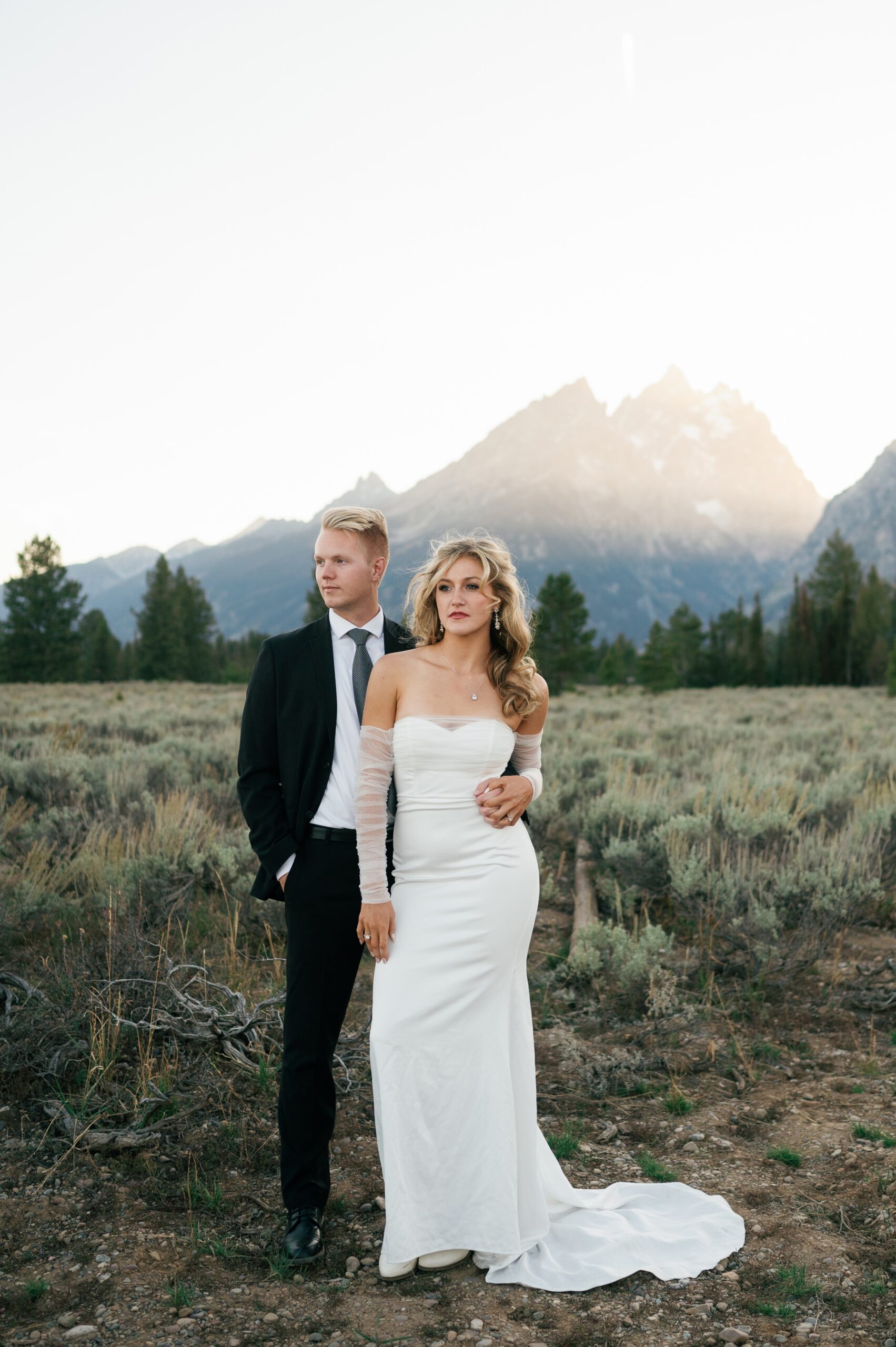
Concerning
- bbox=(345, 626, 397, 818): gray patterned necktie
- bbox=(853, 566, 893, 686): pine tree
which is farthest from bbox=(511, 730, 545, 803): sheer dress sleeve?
bbox=(853, 566, 893, 686): pine tree

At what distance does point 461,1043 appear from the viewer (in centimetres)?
297

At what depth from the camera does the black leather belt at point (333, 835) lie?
3.07 metres

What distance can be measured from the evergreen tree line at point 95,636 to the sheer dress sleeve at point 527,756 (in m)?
43.4

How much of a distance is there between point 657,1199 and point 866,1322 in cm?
83

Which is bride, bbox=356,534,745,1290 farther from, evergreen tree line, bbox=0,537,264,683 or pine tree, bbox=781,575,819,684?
pine tree, bbox=781,575,819,684

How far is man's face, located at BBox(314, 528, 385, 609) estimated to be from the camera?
9.99 ft

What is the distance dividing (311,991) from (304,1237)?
2.73 feet

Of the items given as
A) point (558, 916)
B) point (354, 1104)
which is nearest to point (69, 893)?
point (354, 1104)

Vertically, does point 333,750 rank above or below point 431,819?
above

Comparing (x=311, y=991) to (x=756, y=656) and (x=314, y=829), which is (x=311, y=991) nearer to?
(x=314, y=829)

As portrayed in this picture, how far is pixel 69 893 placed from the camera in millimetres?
6074

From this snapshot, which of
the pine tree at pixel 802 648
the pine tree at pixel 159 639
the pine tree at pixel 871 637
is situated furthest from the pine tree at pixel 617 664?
the pine tree at pixel 159 639

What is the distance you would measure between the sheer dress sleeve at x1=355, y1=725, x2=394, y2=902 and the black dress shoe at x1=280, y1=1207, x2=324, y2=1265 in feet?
3.89

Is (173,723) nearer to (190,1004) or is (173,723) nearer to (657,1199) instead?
(190,1004)
